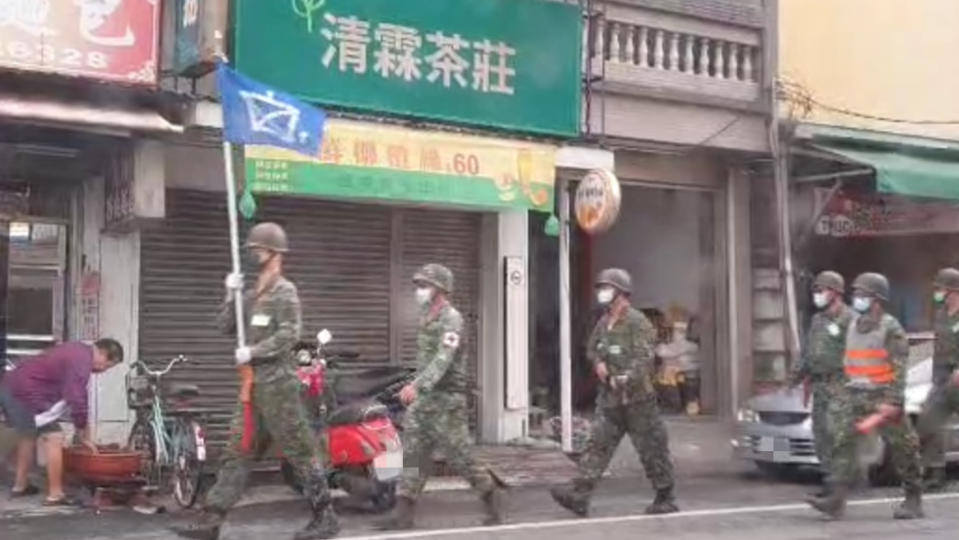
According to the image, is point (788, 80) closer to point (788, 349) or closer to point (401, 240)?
point (788, 349)

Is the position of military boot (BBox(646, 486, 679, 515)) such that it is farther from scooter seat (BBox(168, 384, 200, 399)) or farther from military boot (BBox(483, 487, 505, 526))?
scooter seat (BBox(168, 384, 200, 399))

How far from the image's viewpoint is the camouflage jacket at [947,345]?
37.2ft

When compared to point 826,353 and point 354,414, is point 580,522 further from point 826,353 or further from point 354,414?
point 826,353

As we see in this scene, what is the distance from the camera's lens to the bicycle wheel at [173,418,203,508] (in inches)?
413

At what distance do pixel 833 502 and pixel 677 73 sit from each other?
6298mm

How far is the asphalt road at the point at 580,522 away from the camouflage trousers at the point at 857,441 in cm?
32

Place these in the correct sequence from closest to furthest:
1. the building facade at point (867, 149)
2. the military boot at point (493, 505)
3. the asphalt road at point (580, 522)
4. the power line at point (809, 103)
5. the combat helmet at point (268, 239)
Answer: the combat helmet at point (268, 239) → the asphalt road at point (580, 522) → the military boot at point (493, 505) → the building facade at point (867, 149) → the power line at point (809, 103)

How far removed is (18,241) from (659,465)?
5.75 meters

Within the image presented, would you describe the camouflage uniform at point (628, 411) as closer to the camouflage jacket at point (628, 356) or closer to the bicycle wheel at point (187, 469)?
the camouflage jacket at point (628, 356)

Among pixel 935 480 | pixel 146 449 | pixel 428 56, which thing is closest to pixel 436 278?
pixel 146 449

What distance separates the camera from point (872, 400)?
1010cm

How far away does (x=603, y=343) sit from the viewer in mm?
10336

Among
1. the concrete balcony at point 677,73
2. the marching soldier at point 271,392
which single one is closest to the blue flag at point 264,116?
the marching soldier at point 271,392

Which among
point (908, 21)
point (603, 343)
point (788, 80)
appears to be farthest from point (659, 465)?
point (908, 21)
